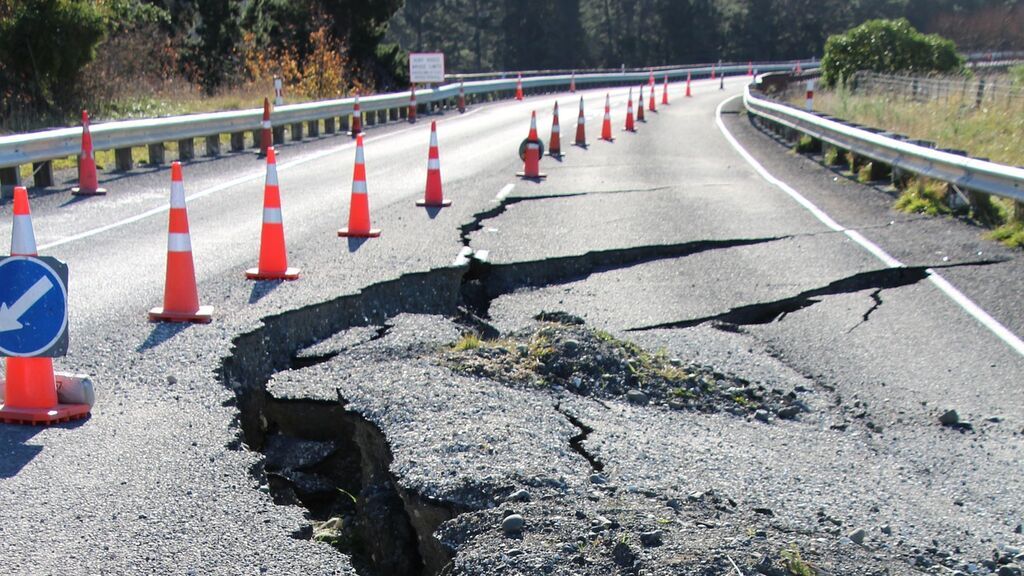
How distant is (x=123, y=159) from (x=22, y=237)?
11263 mm

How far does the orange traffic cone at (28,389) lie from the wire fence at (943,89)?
20760 millimetres

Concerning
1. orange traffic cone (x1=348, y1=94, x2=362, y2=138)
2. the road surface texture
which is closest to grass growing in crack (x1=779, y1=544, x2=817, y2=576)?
the road surface texture

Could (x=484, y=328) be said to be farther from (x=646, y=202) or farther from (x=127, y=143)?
(x=127, y=143)

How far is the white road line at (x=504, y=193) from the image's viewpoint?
12.9 meters

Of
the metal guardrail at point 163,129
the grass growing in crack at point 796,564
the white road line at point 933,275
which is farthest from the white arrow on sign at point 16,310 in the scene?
the metal guardrail at point 163,129

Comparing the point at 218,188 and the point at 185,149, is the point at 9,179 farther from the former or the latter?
the point at 185,149

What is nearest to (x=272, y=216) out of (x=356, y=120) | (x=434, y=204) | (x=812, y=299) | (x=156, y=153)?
(x=812, y=299)

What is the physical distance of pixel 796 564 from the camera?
11.3 ft

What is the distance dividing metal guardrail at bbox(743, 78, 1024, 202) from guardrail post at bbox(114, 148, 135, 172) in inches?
386

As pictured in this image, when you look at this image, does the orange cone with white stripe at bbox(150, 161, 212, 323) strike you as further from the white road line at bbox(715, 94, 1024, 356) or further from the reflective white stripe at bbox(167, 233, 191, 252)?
the white road line at bbox(715, 94, 1024, 356)

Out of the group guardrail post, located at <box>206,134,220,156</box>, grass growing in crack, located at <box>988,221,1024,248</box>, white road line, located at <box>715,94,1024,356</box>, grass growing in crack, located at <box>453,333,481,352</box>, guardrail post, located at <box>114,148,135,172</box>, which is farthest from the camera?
guardrail post, located at <box>206,134,220,156</box>

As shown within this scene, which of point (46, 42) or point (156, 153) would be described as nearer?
point (156, 153)

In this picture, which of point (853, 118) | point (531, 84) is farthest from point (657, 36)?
point (853, 118)

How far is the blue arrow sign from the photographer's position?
5.16 m
